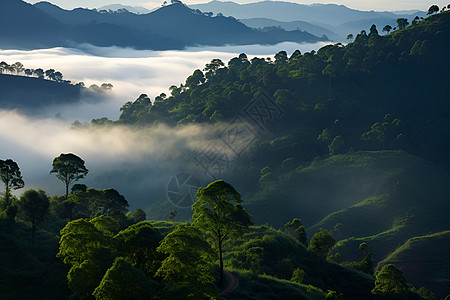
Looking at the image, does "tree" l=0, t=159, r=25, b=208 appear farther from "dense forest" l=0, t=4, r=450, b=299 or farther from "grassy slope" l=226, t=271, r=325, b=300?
"grassy slope" l=226, t=271, r=325, b=300

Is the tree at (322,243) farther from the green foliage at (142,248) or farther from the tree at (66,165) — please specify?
the tree at (66,165)

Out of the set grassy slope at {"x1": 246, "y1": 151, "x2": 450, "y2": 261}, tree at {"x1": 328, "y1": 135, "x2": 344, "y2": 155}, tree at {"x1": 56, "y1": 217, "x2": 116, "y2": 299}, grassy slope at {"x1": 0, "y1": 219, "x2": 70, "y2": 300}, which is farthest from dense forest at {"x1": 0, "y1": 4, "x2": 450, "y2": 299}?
tree at {"x1": 328, "y1": 135, "x2": 344, "y2": 155}

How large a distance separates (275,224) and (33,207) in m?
88.6

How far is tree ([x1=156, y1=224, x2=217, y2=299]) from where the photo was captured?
38781mm

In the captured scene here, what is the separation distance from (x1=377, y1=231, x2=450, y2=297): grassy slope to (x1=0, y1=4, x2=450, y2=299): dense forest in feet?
1.06

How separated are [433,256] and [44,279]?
303 ft

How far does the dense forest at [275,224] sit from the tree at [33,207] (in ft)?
A: 0.71

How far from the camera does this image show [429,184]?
14550 cm

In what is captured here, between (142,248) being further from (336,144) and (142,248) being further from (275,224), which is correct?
(336,144)

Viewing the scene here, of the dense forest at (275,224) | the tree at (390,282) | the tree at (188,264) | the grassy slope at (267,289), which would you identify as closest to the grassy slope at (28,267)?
the dense forest at (275,224)

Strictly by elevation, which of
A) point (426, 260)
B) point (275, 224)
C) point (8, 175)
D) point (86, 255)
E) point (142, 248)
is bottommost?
point (426, 260)

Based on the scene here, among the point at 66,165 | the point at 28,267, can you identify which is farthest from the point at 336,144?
the point at 28,267

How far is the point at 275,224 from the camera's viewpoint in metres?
139

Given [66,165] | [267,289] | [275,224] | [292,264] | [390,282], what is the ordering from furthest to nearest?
1. [275,224]
2. [66,165]
3. [292,264]
4. [390,282]
5. [267,289]
